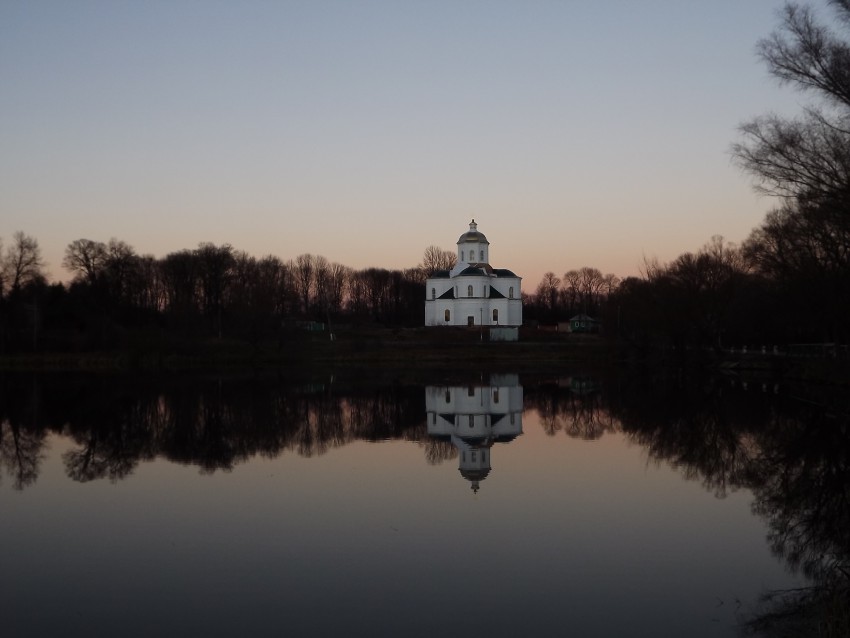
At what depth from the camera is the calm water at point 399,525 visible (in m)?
7.59

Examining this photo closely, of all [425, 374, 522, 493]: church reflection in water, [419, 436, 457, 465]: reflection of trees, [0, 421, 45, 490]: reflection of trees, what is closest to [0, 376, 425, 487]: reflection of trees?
[0, 421, 45, 490]: reflection of trees

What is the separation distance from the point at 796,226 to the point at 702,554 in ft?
72.3

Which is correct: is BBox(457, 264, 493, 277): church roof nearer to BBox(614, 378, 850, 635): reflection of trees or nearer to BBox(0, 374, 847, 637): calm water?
BBox(614, 378, 850, 635): reflection of trees

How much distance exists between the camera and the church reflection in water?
16859 mm

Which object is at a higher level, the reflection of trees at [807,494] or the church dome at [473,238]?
the church dome at [473,238]

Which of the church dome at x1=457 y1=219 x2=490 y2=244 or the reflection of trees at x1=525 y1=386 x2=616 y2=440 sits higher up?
the church dome at x1=457 y1=219 x2=490 y2=244

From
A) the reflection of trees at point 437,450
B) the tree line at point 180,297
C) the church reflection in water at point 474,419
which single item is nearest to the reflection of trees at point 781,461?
the church reflection in water at point 474,419

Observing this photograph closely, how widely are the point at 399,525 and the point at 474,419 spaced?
530 inches

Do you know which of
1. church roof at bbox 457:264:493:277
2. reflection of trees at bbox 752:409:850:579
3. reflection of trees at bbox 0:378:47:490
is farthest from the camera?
church roof at bbox 457:264:493:277

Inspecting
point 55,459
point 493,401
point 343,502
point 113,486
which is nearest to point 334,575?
point 343,502

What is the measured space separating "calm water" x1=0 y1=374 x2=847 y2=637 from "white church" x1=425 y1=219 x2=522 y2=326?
59.3 m

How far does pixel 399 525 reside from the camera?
10.9 metres

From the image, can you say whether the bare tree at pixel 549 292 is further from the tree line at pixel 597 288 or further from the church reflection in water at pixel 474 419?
the church reflection in water at pixel 474 419

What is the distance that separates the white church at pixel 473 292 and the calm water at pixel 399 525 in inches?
2335
